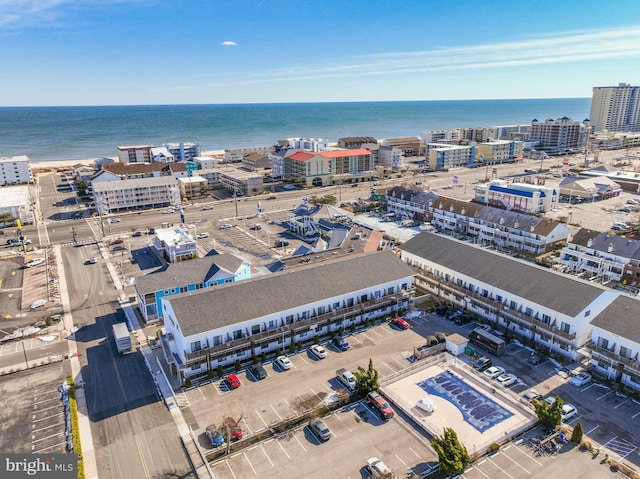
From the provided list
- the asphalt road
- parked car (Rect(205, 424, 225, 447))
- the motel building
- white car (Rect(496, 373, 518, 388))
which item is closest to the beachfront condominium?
the asphalt road

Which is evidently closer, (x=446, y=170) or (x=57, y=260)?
(x=57, y=260)

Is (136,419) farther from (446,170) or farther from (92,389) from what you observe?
(446,170)

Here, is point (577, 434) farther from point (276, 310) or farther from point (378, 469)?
point (276, 310)

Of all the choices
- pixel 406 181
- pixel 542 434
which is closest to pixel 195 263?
pixel 542 434

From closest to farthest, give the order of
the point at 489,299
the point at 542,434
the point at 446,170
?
the point at 542,434
the point at 489,299
the point at 446,170

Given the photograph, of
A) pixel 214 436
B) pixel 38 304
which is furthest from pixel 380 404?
pixel 38 304

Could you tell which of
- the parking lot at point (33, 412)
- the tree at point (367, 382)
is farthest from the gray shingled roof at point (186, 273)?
the tree at point (367, 382)

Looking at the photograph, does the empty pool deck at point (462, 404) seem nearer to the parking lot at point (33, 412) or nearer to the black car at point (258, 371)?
the black car at point (258, 371)
